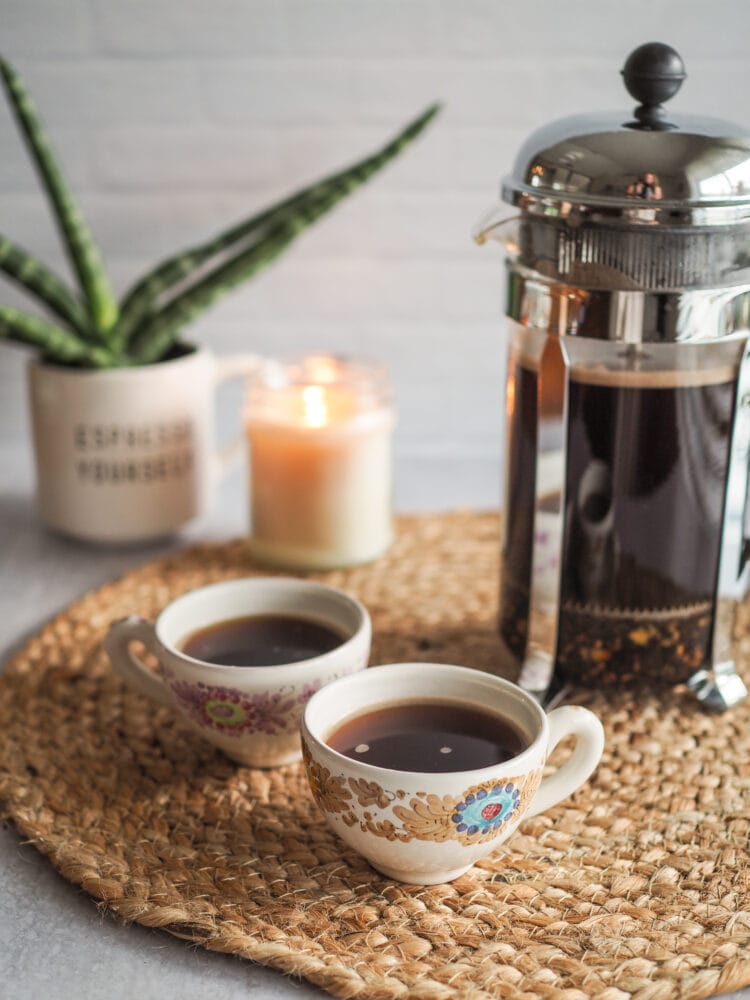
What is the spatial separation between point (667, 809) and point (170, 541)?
471mm

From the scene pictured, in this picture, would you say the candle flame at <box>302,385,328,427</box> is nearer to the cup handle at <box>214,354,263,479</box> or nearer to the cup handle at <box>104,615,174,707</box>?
the cup handle at <box>214,354,263,479</box>

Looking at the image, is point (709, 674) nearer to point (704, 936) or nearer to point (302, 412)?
point (704, 936)

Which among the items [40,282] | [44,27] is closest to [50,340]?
[40,282]

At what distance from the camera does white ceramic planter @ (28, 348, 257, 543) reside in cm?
87

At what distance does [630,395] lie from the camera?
612mm

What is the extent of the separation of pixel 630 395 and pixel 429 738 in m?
0.20

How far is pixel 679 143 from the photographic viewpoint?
1.87 feet

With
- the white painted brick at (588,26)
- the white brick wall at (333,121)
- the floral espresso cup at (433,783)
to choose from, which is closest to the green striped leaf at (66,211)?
the white brick wall at (333,121)

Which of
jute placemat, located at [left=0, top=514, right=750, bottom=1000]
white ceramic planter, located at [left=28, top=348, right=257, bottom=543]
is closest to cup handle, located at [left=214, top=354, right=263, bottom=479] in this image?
white ceramic planter, located at [left=28, top=348, right=257, bottom=543]

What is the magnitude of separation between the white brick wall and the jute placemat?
39 centimetres

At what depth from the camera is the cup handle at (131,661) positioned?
2.13 ft

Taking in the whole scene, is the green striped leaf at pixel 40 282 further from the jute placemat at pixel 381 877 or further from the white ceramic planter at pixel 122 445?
the jute placemat at pixel 381 877

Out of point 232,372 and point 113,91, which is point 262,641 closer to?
point 232,372

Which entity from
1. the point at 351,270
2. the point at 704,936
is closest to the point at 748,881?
the point at 704,936
